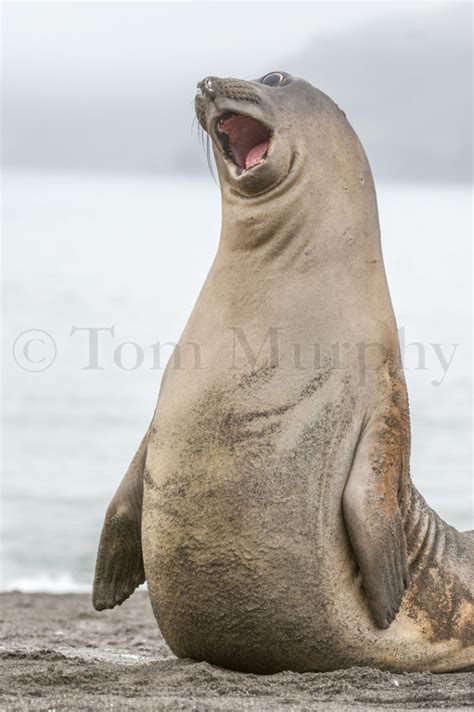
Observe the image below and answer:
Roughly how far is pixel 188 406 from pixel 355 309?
75 cm

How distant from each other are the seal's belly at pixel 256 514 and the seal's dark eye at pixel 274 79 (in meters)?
1.38

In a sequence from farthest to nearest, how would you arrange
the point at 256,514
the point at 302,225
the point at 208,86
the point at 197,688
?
the point at 208,86, the point at 302,225, the point at 256,514, the point at 197,688

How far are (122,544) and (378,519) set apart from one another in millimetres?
1249

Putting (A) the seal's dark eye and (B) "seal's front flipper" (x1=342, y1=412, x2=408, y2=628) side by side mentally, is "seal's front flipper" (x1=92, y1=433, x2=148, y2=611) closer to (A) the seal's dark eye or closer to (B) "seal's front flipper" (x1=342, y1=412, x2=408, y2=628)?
(B) "seal's front flipper" (x1=342, y1=412, x2=408, y2=628)

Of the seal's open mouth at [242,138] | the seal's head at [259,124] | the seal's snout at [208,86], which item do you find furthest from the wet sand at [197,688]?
the seal's snout at [208,86]

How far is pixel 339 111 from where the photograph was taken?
6.06 metres

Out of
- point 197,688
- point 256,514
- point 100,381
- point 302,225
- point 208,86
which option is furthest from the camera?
point 100,381

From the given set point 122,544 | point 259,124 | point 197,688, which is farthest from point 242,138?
point 197,688

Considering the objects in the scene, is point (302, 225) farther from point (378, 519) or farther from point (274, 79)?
point (378, 519)

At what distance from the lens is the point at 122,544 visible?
20.1 ft

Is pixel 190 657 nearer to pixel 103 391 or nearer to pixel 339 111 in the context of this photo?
pixel 339 111

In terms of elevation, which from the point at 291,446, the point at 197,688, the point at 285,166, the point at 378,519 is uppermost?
the point at 285,166

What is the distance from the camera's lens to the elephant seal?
5457mm

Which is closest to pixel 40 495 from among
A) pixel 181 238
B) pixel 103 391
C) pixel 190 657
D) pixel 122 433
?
pixel 122 433
